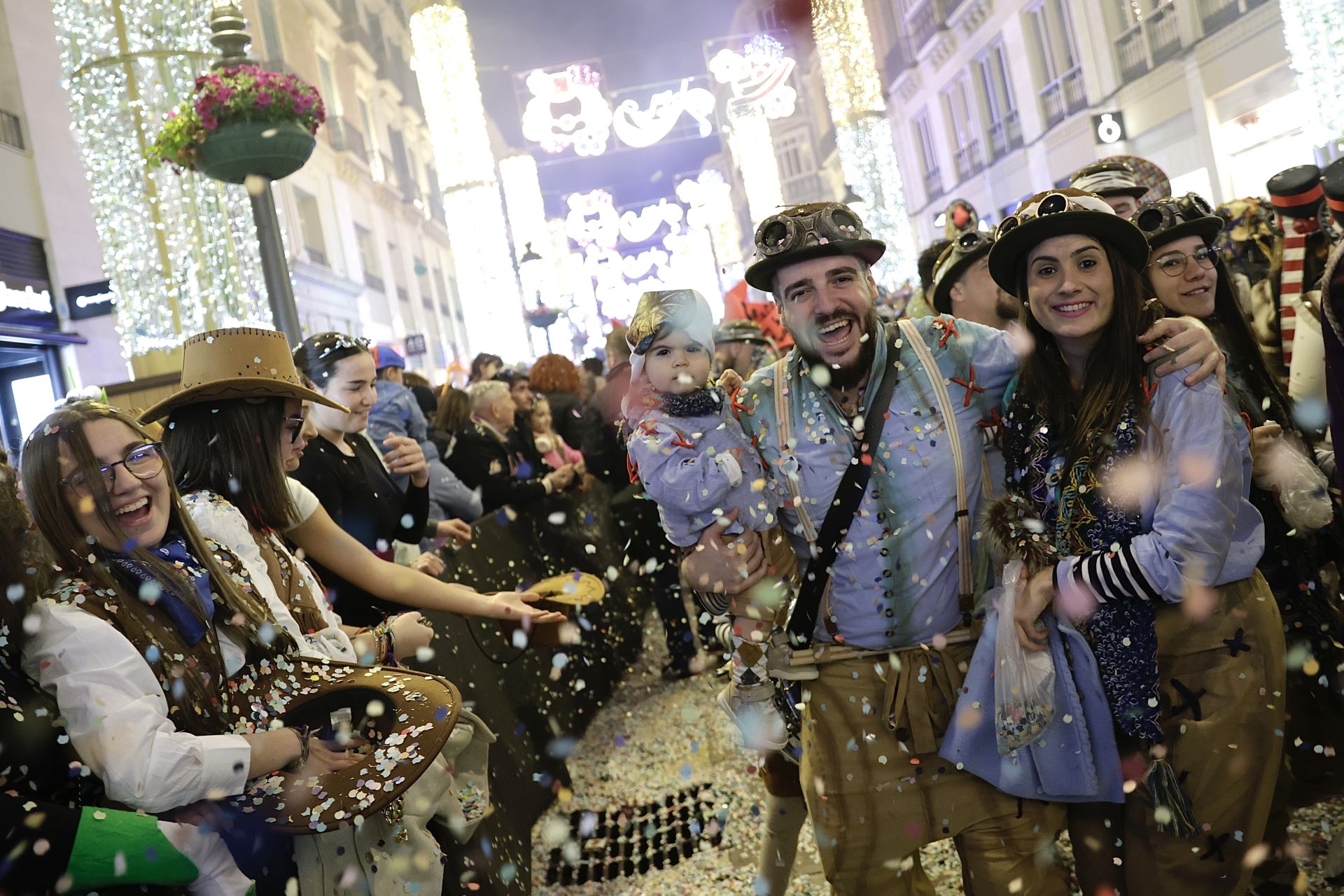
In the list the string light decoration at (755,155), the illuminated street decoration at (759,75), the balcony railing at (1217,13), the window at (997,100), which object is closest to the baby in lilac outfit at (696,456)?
the balcony railing at (1217,13)

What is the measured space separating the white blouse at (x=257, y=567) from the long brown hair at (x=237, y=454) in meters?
0.06

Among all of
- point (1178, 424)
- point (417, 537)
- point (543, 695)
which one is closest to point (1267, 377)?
point (1178, 424)

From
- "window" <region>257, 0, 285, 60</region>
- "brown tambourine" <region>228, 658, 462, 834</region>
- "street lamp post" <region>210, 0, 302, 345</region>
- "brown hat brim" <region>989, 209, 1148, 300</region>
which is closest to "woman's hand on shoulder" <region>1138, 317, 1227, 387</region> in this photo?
"brown hat brim" <region>989, 209, 1148, 300</region>

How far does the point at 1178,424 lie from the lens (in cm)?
237

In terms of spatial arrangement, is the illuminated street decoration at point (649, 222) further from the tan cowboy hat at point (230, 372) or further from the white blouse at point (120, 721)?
the white blouse at point (120, 721)

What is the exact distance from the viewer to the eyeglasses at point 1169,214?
124 inches

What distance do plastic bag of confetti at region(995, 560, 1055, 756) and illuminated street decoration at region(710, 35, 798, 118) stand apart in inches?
809

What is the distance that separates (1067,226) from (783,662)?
1295mm

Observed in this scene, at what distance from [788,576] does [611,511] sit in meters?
5.67

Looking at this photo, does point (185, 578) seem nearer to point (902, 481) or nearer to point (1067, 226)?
point (902, 481)

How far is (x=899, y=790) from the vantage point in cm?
273

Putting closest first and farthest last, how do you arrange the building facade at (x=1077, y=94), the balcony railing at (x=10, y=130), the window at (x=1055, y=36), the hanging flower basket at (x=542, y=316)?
the balcony railing at (x=10, y=130), the building facade at (x=1077, y=94), the hanging flower basket at (x=542, y=316), the window at (x=1055, y=36)

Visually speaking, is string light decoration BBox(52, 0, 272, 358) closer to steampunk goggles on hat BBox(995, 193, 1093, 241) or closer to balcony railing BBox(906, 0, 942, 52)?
steampunk goggles on hat BBox(995, 193, 1093, 241)

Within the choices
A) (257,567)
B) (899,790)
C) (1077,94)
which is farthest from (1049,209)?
(1077,94)
